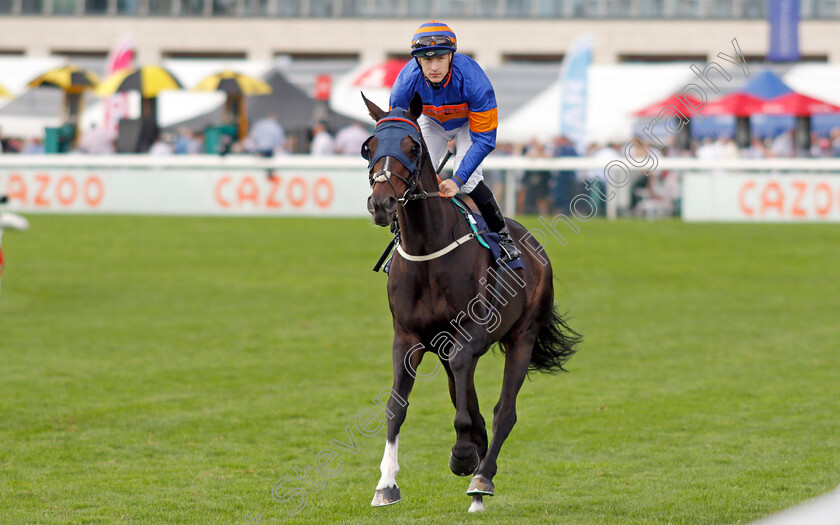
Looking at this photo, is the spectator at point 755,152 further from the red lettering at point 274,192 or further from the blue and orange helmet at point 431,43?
the blue and orange helmet at point 431,43

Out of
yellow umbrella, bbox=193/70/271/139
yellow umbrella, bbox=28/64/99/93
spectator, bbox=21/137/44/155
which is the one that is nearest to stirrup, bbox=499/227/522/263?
yellow umbrella, bbox=193/70/271/139

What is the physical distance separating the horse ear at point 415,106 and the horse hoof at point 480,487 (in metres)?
1.87

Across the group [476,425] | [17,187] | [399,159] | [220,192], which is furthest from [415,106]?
[17,187]

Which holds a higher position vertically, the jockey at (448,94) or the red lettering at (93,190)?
the jockey at (448,94)

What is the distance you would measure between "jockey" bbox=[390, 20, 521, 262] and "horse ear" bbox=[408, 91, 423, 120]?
0.28m

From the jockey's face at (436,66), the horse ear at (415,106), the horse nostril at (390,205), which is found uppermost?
the jockey's face at (436,66)

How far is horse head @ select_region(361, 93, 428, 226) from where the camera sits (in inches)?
202

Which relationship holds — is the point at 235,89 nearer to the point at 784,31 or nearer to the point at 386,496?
the point at 784,31

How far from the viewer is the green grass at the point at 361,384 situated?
6441 mm

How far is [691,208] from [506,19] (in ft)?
87.2

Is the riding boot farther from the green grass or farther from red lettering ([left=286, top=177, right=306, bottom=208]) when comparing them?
red lettering ([left=286, top=177, right=306, bottom=208])

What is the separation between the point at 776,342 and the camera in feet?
41.5

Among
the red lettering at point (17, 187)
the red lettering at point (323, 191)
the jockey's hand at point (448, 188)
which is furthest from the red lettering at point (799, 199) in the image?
the jockey's hand at point (448, 188)

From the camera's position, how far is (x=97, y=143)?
24.3m
